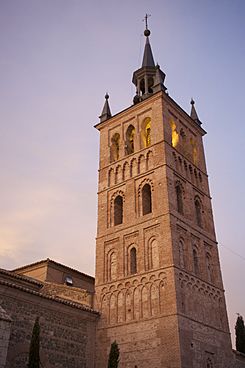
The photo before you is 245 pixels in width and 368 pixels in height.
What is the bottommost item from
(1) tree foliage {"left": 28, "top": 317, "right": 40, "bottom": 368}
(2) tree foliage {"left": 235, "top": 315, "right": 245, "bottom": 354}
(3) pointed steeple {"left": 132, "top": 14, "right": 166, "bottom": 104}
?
(1) tree foliage {"left": 28, "top": 317, "right": 40, "bottom": 368}

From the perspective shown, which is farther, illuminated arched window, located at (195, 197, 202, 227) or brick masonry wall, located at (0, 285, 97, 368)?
illuminated arched window, located at (195, 197, 202, 227)

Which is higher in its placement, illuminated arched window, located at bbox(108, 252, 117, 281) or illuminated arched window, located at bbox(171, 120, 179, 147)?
illuminated arched window, located at bbox(171, 120, 179, 147)

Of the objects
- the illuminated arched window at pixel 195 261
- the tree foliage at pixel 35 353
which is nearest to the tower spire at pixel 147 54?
the illuminated arched window at pixel 195 261

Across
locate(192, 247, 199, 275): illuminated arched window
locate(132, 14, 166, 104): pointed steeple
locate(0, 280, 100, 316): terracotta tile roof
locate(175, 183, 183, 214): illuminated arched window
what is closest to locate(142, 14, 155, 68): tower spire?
locate(132, 14, 166, 104): pointed steeple

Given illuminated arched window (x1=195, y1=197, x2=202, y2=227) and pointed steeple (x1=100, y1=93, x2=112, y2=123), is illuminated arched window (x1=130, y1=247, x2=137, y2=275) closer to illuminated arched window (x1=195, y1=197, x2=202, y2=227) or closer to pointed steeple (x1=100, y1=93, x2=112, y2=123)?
illuminated arched window (x1=195, y1=197, x2=202, y2=227)

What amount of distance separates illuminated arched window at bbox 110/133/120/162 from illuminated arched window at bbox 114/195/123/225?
288 centimetres

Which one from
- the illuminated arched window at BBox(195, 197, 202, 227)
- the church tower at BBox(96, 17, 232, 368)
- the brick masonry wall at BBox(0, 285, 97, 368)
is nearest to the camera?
the brick masonry wall at BBox(0, 285, 97, 368)

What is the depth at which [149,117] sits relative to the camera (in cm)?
2545

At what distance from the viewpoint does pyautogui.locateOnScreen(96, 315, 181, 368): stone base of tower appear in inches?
693

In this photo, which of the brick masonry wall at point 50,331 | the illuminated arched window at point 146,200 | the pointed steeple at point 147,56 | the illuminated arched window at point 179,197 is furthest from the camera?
the pointed steeple at point 147,56

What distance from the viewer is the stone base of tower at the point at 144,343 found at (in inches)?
693

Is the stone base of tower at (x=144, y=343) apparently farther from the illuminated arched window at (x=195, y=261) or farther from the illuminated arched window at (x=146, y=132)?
the illuminated arched window at (x=146, y=132)

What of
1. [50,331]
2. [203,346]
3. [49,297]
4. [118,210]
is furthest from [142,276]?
[50,331]

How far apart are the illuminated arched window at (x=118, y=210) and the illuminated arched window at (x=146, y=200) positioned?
5.13 feet
